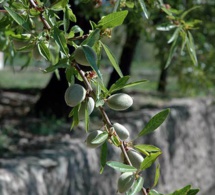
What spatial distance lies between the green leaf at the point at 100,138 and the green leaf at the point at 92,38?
0.52 feet

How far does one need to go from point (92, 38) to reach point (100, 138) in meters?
0.18

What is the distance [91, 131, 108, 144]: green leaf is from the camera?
0.89 meters

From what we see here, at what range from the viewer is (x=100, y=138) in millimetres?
893

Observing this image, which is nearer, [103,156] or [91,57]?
[91,57]

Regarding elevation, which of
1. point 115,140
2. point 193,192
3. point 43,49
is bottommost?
point 193,192

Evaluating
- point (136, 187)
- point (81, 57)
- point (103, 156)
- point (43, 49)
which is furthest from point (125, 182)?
point (43, 49)

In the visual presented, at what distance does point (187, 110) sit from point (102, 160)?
14.8ft

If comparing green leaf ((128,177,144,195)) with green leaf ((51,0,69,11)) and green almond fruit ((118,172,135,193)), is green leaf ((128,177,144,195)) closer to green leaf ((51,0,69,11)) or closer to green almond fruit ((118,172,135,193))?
green almond fruit ((118,172,135,193))

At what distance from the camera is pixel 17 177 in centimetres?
252

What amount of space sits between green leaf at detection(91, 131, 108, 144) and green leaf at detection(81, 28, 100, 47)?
6.2 inches

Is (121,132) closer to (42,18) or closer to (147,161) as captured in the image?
(147,161)

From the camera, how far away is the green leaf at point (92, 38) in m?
0.88

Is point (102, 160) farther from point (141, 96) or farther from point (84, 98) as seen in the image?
point (141, 96)

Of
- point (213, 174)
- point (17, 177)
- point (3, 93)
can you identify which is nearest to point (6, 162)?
A: point (17, 177)
